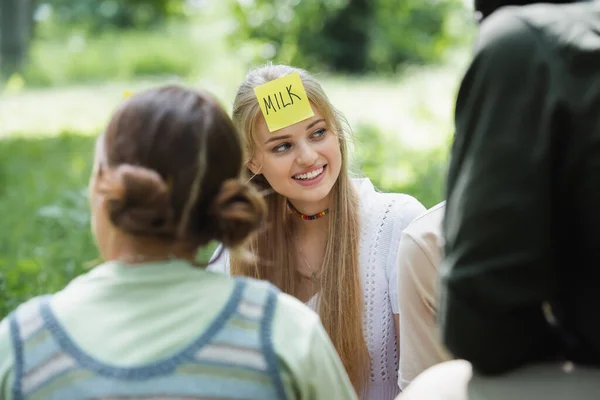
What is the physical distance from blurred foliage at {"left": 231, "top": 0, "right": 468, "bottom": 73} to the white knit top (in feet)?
34.1

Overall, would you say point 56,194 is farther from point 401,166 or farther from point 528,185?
point 528,185

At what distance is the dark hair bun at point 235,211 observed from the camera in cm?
164

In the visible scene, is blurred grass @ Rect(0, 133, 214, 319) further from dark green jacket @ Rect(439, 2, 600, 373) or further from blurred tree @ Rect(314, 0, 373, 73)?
blurred tree @ Rect(314, 0, 373, 73)

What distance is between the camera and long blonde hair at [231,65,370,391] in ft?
9.41

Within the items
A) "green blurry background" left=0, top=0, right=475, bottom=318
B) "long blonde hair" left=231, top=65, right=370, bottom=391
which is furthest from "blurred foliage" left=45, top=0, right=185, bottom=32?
"long blonde hair" left=231, top=65, right=370, bottom=391

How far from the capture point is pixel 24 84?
43.4 feet

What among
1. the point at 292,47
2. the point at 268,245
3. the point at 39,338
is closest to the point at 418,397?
the point at 39,338

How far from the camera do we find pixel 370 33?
47.5ft

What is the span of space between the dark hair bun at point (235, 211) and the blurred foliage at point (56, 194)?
5.06 ft

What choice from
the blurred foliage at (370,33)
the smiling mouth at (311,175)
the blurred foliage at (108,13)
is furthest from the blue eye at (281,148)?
the blurred foliage at (108,13)

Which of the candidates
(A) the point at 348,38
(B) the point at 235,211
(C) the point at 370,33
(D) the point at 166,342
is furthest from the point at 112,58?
(D) the point at 166,342

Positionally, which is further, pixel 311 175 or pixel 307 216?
pixel 307 216

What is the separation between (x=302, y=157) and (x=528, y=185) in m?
1.52

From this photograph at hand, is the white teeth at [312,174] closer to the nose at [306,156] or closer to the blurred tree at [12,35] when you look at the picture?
the nose at [306,156]
